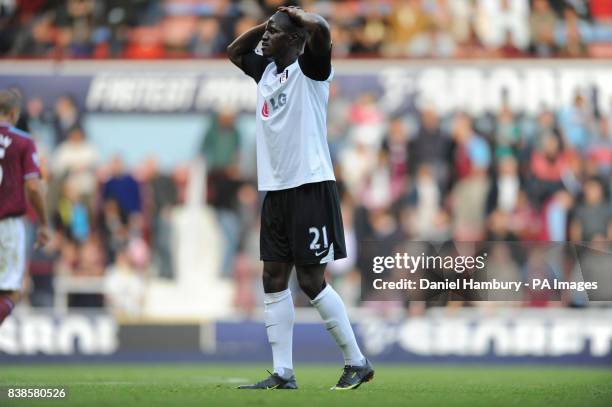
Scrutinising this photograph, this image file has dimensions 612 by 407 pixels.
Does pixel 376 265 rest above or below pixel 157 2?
below

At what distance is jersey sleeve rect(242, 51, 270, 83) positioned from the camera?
826 centimetres

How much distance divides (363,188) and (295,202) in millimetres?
10222

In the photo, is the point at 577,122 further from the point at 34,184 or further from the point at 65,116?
the point at 34,184

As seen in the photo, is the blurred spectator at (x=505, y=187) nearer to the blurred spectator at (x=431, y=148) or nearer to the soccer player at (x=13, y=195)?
the blurred spectator at (x=431, y=148)

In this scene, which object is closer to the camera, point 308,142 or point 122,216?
point 308,142

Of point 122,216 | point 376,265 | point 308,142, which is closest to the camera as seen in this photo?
point 308,142

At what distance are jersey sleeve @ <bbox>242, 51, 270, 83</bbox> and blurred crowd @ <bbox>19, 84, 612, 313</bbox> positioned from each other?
9087 millimetres

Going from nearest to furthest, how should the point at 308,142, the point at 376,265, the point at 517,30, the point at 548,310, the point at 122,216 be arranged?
the point at 308,142 < the point at 376,265 < the point at 548,310 < the point at 122,216 < the point at 517,30

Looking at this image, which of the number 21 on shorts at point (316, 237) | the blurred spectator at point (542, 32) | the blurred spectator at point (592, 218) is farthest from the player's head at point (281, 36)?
the blurred spectator at point (542, 32)

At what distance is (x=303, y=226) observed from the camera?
784cm

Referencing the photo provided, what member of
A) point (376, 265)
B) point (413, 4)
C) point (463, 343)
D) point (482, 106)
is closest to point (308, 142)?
point (376, 265)

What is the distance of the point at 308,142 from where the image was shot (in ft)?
26.1

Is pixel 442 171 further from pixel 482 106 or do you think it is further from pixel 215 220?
pixel 215 220

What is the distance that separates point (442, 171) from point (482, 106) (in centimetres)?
127
